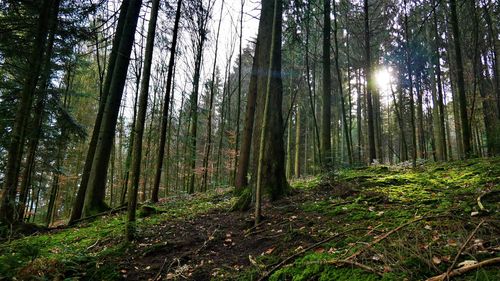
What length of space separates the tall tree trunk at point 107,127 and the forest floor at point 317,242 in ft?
6.46

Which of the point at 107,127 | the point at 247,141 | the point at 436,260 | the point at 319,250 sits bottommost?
the point at 319,250

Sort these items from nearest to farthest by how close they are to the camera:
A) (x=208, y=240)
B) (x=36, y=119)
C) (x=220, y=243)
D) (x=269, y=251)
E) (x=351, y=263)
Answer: (x=351, y=263) < (x=269, y=251) < (x=220, y=243) < (x=208, y=240) < (x=36, y=119)

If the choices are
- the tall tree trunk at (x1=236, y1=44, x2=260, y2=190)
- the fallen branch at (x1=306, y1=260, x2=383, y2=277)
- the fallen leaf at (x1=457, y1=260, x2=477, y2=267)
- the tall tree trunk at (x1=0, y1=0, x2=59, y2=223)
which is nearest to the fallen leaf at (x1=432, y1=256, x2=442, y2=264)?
the fallen leaf at (x1=457, y1=260, x2=477, y2=267)

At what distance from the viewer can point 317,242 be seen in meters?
3.40

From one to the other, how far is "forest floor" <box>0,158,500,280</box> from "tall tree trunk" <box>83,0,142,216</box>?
197 cm

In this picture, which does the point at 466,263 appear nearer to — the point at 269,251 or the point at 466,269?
the point at 466,269

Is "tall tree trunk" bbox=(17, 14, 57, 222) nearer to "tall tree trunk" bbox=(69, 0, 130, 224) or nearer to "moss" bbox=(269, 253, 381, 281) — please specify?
"tall tree trunk" bbox=(69, 0, 130, 224)

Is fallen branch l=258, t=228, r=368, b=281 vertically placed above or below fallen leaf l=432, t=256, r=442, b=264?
below

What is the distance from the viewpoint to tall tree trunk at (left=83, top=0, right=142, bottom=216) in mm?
8188

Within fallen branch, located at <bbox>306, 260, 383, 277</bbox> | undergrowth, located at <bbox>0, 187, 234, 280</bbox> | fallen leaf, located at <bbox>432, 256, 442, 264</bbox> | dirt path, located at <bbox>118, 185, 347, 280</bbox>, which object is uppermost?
fallen leaf, located at <bbox>432, 256, 442, 264</bbox>

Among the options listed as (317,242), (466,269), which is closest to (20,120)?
(317,242)

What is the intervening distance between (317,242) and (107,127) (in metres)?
7.20

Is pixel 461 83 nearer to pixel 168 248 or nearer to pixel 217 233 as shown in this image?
pixel 217 233

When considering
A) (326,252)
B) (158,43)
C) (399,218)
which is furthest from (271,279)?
(158,43)
